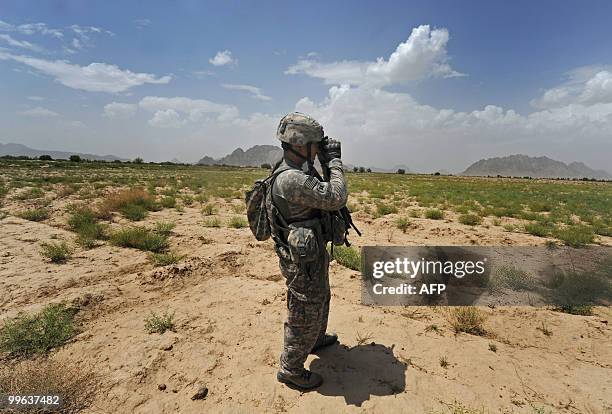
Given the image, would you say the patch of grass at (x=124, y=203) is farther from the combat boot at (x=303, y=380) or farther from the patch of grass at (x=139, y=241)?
the combat boot at (x=303, y=380)

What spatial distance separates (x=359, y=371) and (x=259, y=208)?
1.94m

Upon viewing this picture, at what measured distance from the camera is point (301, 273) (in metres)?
2.58

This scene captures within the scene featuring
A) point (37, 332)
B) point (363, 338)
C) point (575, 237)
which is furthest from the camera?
point (575, 237)

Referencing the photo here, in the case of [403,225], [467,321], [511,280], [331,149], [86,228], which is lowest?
[467,321]

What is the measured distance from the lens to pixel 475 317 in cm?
399

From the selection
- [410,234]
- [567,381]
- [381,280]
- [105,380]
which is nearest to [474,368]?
[567,381]

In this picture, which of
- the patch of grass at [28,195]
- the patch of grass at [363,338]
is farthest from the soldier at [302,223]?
the patch of grass at [28,195]

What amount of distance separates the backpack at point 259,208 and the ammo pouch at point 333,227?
52 centimetres

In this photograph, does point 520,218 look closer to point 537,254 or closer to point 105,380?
point 537,254

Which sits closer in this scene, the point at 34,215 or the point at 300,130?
the point at 300,130

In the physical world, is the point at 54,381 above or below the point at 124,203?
below

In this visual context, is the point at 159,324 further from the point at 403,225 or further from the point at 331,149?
the point at 403,225

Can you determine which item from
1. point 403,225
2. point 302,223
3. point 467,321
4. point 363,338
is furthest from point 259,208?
point 403,225

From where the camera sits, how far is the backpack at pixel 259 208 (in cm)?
274
